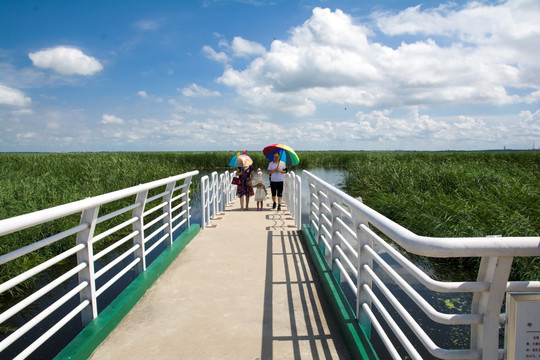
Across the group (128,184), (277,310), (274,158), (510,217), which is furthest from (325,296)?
(128,184)

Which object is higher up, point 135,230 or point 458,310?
point 135,230

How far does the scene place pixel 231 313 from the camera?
334 centimetres

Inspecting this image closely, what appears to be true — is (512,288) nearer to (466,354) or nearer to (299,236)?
(466,354)

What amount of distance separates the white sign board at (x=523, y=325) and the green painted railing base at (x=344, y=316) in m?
1.16

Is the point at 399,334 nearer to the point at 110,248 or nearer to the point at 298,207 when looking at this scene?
the point at 110,248

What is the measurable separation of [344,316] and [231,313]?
3.51ft

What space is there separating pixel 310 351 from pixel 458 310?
9.78 feet

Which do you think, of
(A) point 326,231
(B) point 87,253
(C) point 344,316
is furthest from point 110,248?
(A) point 326,231

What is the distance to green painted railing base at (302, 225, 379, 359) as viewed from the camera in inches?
97.1

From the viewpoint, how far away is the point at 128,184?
1175cm

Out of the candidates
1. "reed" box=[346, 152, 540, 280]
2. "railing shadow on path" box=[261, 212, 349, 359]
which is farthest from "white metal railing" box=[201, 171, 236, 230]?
"reed" box=[346, 152, 540, 280]

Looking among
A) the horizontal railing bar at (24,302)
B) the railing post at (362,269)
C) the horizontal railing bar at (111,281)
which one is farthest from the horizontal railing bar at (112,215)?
the railing post at (362,269)

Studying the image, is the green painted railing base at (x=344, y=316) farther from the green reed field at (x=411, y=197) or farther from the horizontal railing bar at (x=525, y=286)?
the green reed field at (x=411, y=197)

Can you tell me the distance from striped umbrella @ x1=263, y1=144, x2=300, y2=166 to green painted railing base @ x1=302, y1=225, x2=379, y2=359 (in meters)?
5.07
